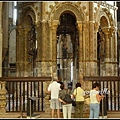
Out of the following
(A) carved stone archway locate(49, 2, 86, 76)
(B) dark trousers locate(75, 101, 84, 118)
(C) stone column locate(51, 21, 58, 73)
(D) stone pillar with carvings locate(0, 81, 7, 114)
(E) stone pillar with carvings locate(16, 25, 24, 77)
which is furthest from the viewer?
(E) stone pillar with carvings locate(16, 25, 24, 77)

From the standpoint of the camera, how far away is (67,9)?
21.4 meters

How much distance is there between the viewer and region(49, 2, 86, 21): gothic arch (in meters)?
21.1

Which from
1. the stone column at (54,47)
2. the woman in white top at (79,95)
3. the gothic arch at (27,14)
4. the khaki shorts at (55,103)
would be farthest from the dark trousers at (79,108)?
the gothic arch at (27,14)

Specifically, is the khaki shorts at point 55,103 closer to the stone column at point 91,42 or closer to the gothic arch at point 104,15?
the stone column at point 91,42

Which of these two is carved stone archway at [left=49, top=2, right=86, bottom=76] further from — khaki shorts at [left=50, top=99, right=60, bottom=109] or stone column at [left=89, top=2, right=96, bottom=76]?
khaki shorts at [left=50, top=99, right=60, bottom=109]

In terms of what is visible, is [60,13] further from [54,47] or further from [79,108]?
[79,108]

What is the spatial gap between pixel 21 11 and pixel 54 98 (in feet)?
44.3

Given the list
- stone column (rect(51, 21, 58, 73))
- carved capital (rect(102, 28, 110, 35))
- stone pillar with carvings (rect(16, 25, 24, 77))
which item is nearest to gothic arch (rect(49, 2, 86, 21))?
stone column (rect(51, 21, 58, 73))

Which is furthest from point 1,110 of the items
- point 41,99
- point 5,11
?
point 5,11

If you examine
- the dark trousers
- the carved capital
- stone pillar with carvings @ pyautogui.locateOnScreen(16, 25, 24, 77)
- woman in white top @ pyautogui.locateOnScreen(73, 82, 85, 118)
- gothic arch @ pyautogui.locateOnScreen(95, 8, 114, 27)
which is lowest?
the dark trousers

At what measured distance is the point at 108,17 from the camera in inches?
904

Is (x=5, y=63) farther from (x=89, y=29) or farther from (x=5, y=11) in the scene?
(x=89, y=29)

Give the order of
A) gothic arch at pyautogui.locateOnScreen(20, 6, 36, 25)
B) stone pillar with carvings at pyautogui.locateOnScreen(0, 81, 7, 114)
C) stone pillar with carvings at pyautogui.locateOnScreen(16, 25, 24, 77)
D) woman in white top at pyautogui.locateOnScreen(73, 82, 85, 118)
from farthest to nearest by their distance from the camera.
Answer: stone pillar with carvings at pyautogui.locateOnScreen(16, 25, 24, 77) < gothic arch at pyautogui.locateOnScreen(20, 6, 36, 25) < stone pillar with carvings at pyautogui.locateOnScreen(0, 81, 7, 114) < woman in white top at pyautogui.locateOnScreen(73, 82, 85, 118)

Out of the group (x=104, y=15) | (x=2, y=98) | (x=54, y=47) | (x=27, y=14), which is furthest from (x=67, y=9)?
(x=2, y=98)
